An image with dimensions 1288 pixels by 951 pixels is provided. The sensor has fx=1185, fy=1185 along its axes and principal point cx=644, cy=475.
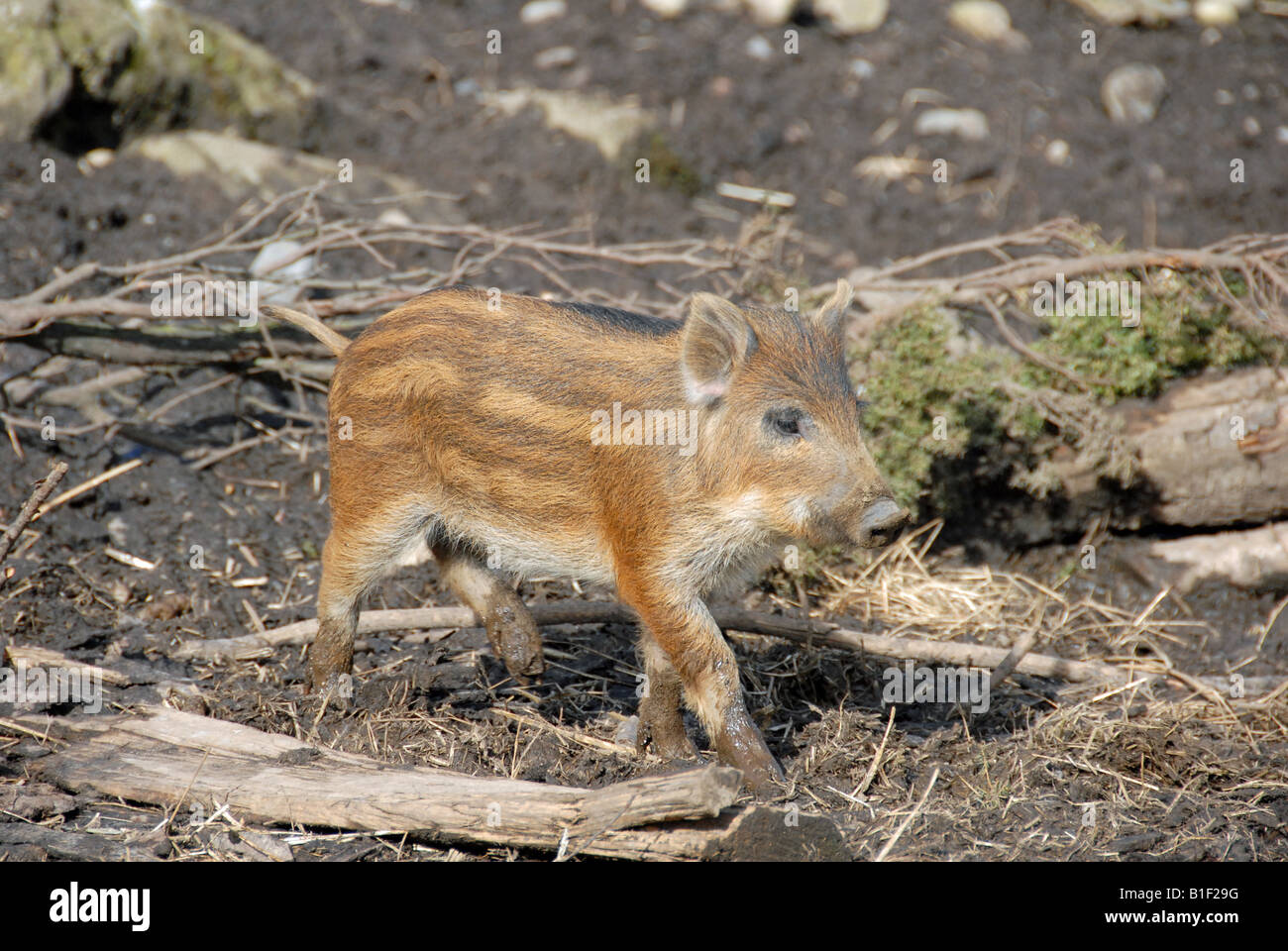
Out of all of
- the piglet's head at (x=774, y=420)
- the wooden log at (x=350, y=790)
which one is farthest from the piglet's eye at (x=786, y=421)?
the wooden log at (x=350, y=790)

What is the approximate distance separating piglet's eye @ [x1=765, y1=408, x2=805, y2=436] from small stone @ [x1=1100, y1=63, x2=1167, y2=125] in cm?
791

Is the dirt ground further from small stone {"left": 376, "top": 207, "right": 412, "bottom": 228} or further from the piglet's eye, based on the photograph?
the piglet's eye

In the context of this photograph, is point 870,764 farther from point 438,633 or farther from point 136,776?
point 136,776

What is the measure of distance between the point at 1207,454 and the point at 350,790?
4821 millimetres

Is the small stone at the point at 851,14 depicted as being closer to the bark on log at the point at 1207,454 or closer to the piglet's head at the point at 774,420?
the bark on log at the point at 1207,454

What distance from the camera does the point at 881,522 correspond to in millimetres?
3783

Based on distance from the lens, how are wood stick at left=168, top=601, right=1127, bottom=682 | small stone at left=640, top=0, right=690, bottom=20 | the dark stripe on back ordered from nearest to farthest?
the dark stripe on back
wood stick at left=168, top=601, right=1127, bottom=682
small stone at left=640, top=0, right=690, bottom=20

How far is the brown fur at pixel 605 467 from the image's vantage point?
4.11 metres

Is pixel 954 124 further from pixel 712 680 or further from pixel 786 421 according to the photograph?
pixel 712 680

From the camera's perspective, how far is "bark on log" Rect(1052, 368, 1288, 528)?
6.32 metres

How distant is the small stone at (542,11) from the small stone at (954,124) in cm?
357

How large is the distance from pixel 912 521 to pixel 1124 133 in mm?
5690

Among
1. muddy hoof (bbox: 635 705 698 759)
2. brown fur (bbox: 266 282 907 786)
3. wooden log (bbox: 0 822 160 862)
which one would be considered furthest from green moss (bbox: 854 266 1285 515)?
wooden log (bbox: 0 822 160 862)

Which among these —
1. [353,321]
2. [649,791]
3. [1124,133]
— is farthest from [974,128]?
[649,791]
